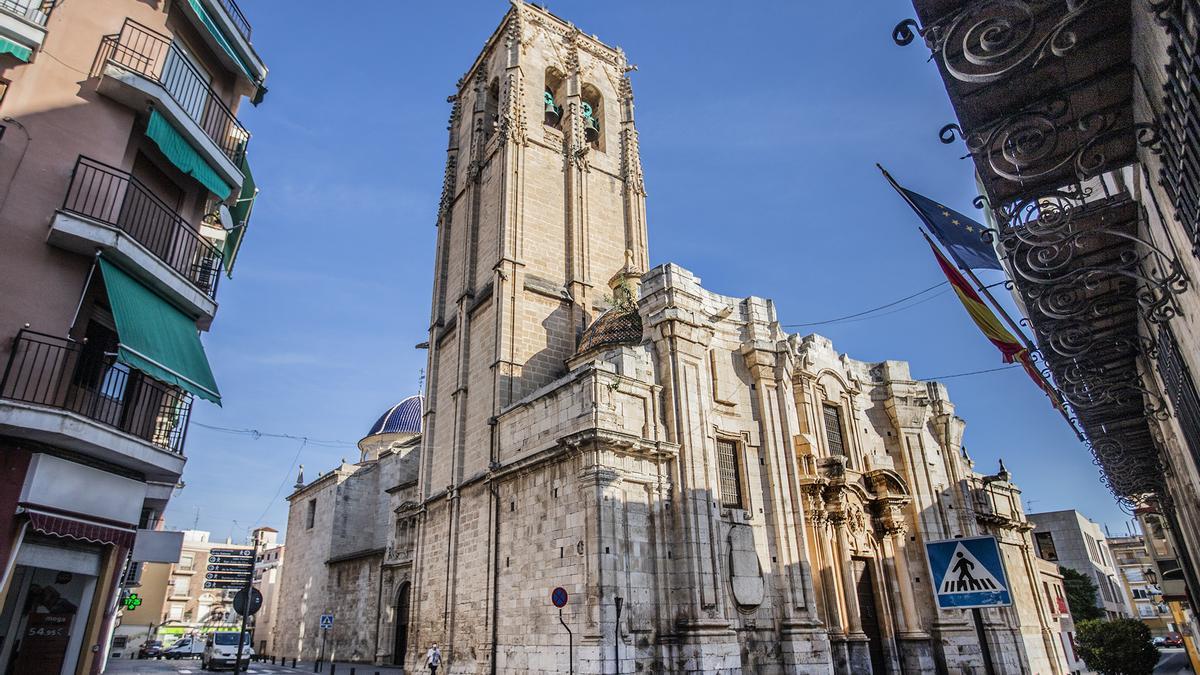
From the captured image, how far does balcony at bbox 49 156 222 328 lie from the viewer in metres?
8.75

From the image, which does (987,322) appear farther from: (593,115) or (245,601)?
(593,115)

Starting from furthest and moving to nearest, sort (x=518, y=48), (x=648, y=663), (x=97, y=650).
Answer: (x=518, y=48)
(x=648, y=663)
(x=97, y=650)

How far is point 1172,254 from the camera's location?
17.7 feet

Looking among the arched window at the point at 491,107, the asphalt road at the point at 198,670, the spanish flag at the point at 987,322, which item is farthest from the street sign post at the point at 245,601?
the arched window at the point at 491,107

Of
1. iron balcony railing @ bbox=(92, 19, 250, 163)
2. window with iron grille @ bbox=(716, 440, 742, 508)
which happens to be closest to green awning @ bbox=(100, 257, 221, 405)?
iron balcony railing @ bbox=(92, 19, 250, 163)

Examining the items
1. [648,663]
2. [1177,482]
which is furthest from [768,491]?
[1177,482]

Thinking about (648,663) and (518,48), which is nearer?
(648,663)

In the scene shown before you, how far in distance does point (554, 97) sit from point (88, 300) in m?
22.8

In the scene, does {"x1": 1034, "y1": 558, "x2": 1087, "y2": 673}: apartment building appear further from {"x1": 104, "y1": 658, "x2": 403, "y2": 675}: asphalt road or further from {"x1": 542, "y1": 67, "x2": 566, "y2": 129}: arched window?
{"x1": 542, "y1": 67, "x2": 566, "y2": 129}: arched window

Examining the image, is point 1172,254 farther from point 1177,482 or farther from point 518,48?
point 518,48

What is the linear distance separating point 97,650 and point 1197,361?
13.9 m

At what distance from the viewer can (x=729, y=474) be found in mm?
18500

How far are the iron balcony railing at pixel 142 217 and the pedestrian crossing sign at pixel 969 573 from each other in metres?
11.0

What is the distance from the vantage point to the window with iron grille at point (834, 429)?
22128 millimetres
